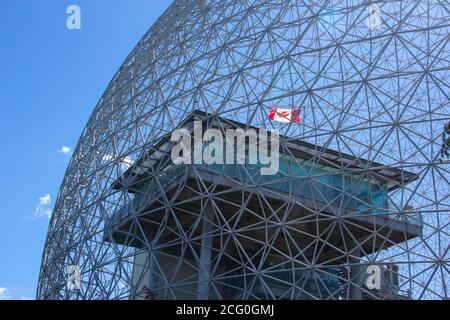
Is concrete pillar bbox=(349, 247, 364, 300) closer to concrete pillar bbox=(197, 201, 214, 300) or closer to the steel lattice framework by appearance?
the steel lattice framework

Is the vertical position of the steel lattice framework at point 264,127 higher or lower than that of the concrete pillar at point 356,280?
higher

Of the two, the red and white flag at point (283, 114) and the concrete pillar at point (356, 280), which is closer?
the concrete pillar at point (356, 280)

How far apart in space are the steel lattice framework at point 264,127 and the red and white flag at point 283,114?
0.25 meters

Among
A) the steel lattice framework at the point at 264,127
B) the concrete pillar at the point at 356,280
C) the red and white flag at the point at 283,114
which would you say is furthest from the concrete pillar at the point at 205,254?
the concrete pillar at the point at 356,280

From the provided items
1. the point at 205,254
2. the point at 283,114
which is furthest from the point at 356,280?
the point at 283,114

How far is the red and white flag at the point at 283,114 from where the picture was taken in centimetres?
1841

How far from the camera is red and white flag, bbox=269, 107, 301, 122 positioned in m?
18.4

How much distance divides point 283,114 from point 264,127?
0.73 m

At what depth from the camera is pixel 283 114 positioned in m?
19.3

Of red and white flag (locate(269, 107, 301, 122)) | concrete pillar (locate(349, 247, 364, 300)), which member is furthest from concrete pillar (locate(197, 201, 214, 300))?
concrete pillar (locate(349, 247, 364, 300))

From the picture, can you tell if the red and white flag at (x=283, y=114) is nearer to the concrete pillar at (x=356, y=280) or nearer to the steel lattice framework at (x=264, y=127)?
the steel lattice framework at (x=264, y=127)

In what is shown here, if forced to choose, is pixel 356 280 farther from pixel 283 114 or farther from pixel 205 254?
pixel 283 114
